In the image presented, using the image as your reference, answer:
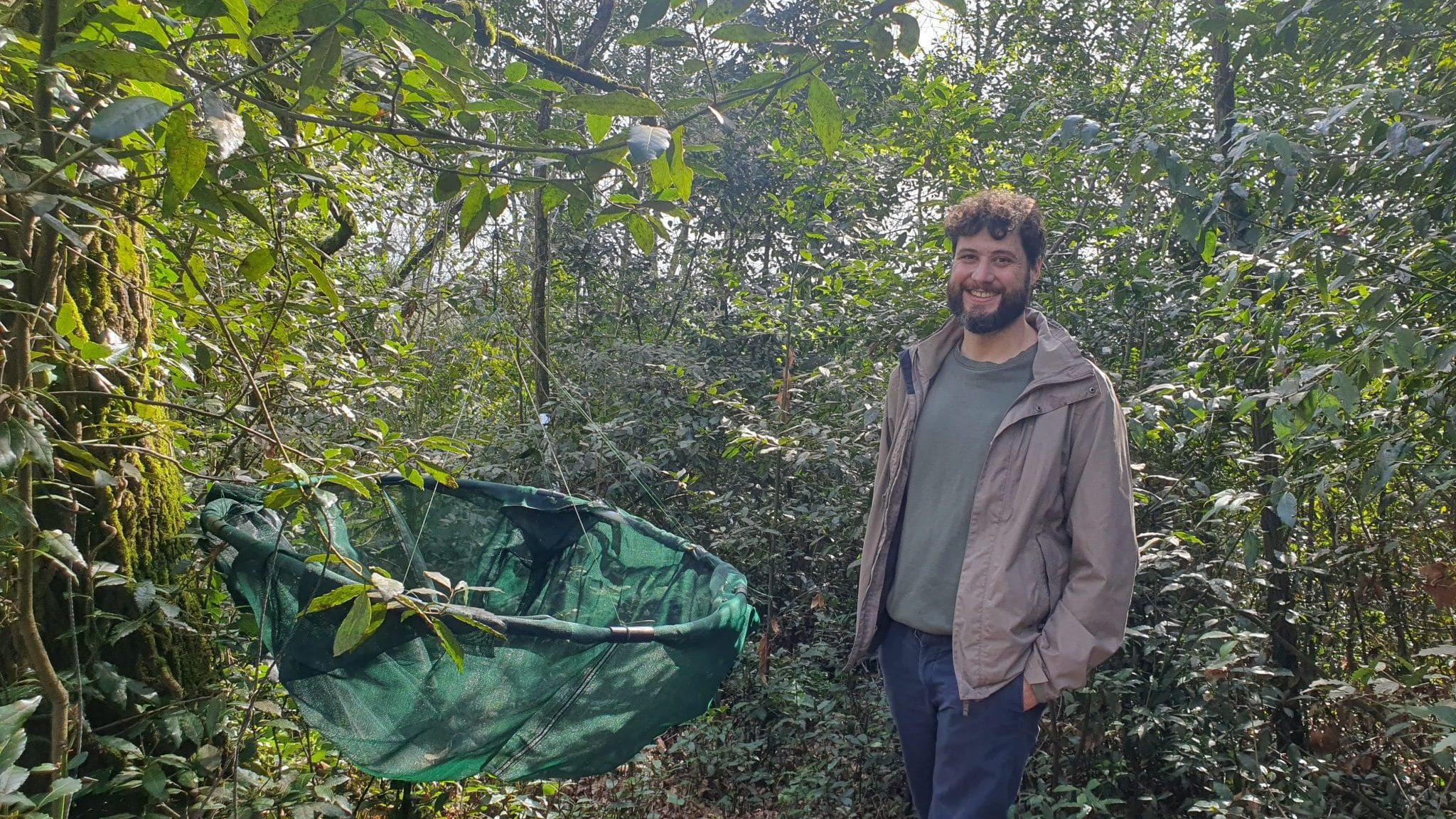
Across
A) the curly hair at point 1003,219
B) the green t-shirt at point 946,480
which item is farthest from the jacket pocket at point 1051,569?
the curly hair at point 1003,219

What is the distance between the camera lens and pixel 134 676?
163 centimetres

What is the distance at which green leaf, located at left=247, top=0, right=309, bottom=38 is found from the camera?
922mm

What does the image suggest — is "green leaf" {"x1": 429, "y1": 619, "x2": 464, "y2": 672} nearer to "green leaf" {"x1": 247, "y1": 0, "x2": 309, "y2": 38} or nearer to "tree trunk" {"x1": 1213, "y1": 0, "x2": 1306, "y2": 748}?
"green leaf" {"x1": 247, "y1": 0, "x2": 309, "y2": 38}

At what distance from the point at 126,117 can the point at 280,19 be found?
0.21m

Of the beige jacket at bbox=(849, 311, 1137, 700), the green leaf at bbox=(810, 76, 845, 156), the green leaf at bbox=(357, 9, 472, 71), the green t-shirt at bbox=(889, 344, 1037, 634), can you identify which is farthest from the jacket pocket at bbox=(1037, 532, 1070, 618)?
the green leaf at bbox=(357, 9, 472, 71)

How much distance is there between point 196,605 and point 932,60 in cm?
442

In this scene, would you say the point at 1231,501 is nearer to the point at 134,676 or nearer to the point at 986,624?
the point at 986,624

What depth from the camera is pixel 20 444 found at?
3.62ft

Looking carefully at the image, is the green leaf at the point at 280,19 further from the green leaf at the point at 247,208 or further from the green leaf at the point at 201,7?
the green leaf at the point at 247,208

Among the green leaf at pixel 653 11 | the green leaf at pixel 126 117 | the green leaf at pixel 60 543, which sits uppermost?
the green leaf at pixel 653 11

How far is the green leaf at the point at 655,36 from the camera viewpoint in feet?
3.33

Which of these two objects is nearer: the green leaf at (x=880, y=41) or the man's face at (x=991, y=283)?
the green leaf at (x=880, y=41)

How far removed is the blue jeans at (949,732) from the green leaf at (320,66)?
1.37 metres

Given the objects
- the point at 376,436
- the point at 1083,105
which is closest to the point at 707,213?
the point at 1083,105
